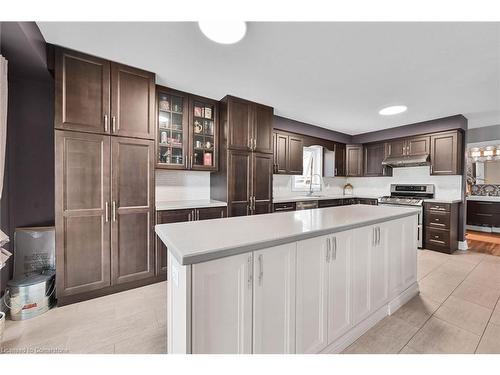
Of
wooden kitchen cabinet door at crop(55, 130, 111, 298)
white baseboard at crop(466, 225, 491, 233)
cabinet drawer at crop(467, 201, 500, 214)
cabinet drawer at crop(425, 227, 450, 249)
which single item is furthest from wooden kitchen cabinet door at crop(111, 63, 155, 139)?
white baseboard at crop(466, 225, 491, 233)

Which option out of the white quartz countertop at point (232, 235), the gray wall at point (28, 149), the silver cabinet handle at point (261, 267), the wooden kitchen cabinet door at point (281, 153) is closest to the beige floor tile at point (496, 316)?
the white quartz countertop at point (232, 235)

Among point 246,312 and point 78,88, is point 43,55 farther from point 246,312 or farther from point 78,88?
point 246,312

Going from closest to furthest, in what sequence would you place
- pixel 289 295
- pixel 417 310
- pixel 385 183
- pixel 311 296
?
pixel 289 295
pixel 311 296
pixel 417 310
pixel 385 183

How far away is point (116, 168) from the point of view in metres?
2.32

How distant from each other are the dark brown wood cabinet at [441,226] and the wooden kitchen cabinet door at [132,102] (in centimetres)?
470

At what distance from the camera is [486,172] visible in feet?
18.5

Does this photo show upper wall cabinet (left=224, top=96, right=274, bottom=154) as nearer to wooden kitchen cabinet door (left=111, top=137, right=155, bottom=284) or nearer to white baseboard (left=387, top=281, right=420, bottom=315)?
wooden kitchen cabinet door (left=111, top=137, right=155, bottom=284)

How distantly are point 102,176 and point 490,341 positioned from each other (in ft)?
11.8

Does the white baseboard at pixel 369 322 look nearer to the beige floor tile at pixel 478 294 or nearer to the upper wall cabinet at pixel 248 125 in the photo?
the beige floor tile at pixel 478 294

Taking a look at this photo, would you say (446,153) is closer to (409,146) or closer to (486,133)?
(409,146)

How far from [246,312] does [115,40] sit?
7.77 ft

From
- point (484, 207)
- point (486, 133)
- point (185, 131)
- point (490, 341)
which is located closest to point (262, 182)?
point (185, 131)

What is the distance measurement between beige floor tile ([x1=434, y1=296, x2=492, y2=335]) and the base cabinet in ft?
1.78
